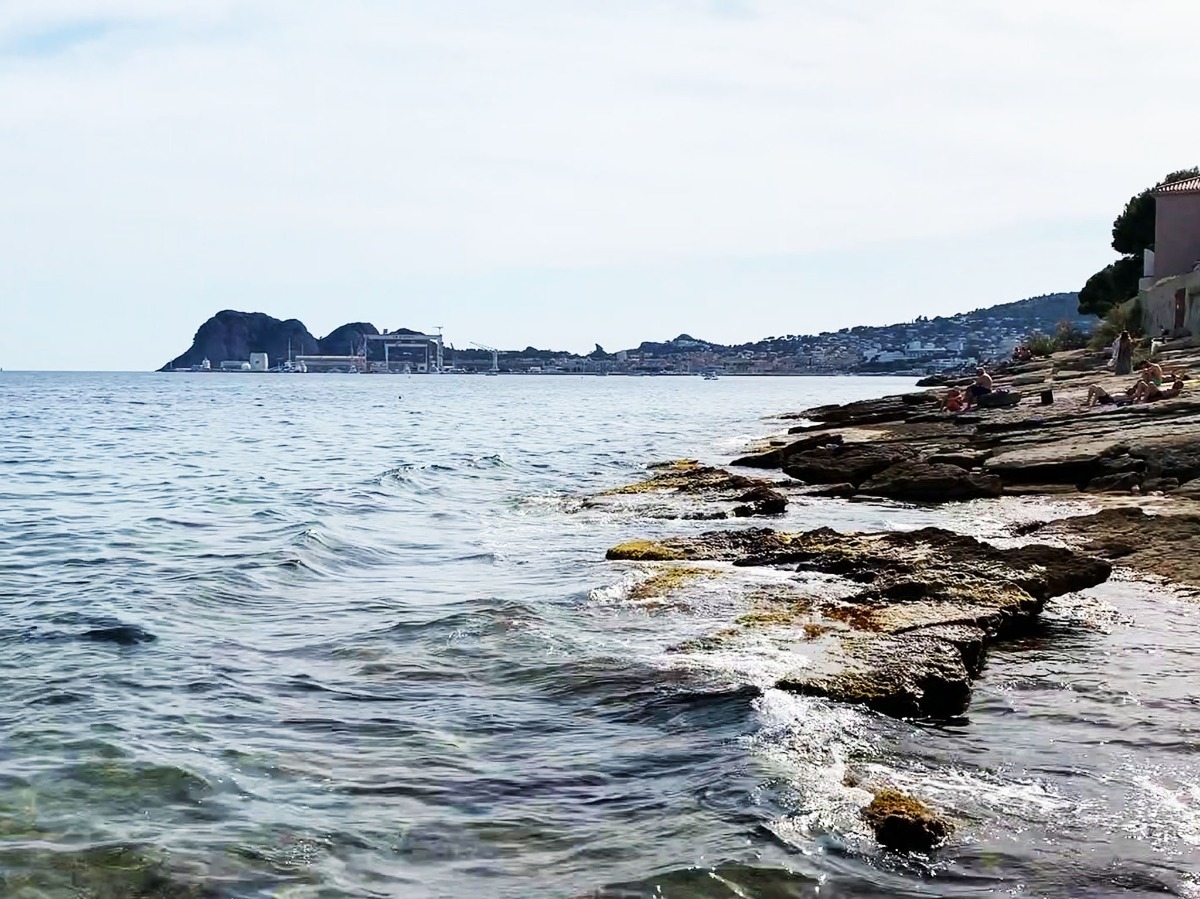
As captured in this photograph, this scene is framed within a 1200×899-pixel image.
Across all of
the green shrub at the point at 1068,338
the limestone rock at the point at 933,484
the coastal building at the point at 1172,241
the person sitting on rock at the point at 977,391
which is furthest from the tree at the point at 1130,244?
the limestone rock at the point at 933,484

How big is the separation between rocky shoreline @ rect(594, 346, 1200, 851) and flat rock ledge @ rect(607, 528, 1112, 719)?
15mm

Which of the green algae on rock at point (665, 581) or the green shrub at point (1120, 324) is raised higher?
the green shrub at point (1120, 324)

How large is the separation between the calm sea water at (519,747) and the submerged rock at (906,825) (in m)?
0.08

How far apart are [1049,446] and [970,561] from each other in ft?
32.9

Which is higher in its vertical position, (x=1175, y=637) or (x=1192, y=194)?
(x=1192, y=194)

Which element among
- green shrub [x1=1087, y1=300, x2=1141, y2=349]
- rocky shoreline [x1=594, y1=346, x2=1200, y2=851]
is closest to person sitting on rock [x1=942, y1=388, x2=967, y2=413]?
rocky shoreline [x1=594, y1=346, x2=1200, y2=851]

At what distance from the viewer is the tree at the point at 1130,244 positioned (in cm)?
6581

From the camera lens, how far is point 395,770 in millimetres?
6707

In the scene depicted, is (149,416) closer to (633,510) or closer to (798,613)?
(633,510)

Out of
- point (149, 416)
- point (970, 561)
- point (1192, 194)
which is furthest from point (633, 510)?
point (149, 416)

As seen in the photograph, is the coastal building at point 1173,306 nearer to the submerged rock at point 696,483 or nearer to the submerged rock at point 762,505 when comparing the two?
the submerged rock at point 696,483

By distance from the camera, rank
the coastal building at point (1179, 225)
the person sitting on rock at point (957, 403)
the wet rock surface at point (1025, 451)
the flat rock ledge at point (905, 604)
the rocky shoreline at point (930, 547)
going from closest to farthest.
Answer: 1. the flat rock ledge at point (905, 604)
2. the rocky shoreline at point (930, 547)
3. the wet rock surface at point (1025, 451)
4. the person sitting on rock at point (957, 403)
5. the coastal building at point (1179, 225)

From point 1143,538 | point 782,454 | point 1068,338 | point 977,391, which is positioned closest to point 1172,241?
point 1068,338

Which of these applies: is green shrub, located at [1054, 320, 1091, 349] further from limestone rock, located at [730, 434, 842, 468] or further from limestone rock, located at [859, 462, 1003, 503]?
limestone rock, located at [859, 462, 1003, 503]
